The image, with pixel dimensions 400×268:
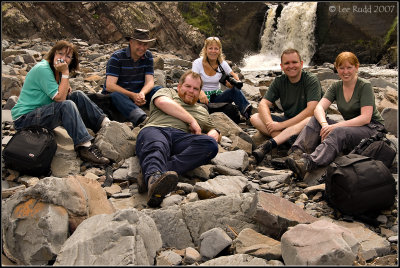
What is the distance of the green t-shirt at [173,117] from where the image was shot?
5.70 meters

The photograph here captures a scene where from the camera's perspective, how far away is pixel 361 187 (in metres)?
4.28

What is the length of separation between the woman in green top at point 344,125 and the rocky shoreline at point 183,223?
273 mm

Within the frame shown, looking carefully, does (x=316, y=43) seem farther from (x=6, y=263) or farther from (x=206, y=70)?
(x=6, y=263)

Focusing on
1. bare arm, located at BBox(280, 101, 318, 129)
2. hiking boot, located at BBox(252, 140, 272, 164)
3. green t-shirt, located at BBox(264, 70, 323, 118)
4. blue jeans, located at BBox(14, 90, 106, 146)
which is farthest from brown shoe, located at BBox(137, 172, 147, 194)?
green t-shirt, located at BBox(264, 70, 323, 118)

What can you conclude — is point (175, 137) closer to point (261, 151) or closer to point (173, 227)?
point (261, 151)

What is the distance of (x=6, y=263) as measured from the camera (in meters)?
3.36

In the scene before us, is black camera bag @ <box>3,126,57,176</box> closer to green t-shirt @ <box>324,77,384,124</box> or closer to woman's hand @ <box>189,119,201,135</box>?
woman's hand @ <box>189,119,201,135</box>

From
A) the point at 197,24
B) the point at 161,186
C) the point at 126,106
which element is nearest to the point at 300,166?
the point at 161,186

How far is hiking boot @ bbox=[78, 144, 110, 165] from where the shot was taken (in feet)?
19.2

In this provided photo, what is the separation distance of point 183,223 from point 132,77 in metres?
4.23

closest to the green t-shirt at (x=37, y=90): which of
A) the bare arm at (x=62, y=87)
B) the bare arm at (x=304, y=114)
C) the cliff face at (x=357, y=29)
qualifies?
the bare arm at (x=62, y=87)

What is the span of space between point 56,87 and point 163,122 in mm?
1655

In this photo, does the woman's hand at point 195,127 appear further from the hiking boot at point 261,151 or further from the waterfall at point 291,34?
the waterfall at point 291,34

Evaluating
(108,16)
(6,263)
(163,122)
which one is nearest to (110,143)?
(163,122)
